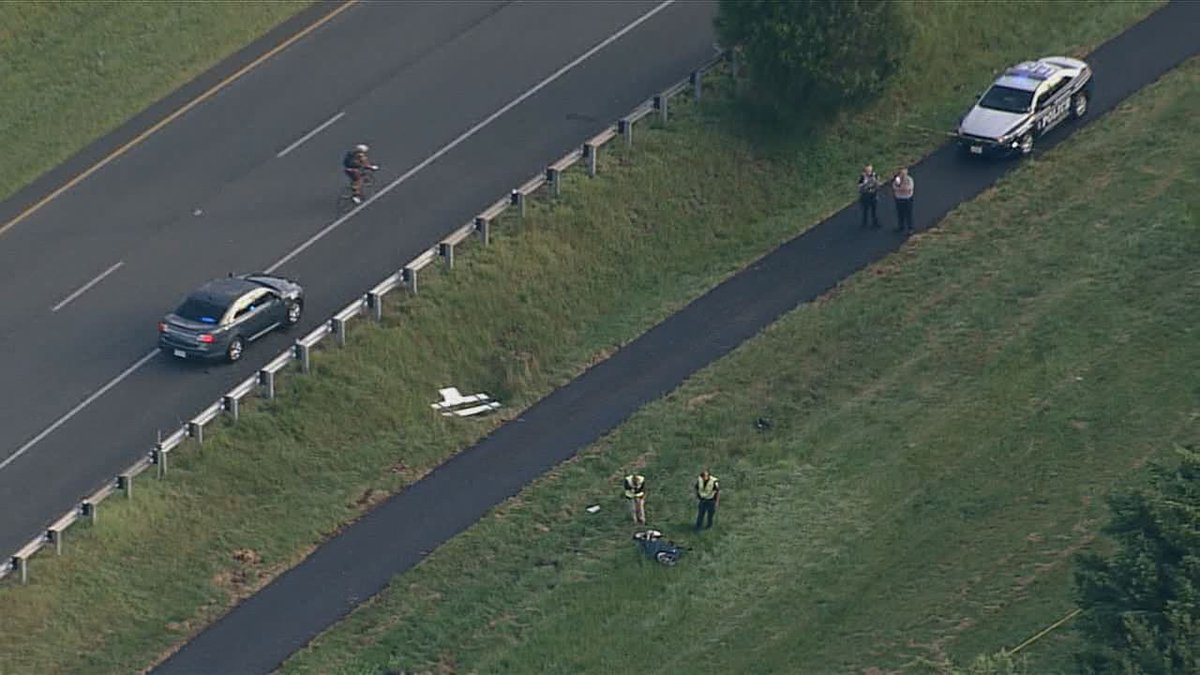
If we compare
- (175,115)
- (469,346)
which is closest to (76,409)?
(469,346)

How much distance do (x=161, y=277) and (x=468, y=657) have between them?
14.3 meters

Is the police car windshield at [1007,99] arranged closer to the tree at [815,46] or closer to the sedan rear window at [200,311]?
the tree at [815,46]

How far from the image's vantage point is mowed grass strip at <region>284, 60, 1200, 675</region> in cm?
3750

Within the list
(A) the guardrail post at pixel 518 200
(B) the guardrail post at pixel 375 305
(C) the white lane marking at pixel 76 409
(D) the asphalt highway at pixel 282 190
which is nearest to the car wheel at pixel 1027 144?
(D) the asphalt highway at pixel 282 190

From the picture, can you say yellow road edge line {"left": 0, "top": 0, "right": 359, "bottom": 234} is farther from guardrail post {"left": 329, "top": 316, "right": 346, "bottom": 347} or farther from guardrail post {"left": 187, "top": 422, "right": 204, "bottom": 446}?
guardrail post {"left": 187, "top": 422, "right": 204, "bottom": 446}

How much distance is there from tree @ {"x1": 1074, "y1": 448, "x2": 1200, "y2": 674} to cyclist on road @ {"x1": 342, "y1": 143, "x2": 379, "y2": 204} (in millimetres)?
22984

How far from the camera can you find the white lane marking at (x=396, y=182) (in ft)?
143

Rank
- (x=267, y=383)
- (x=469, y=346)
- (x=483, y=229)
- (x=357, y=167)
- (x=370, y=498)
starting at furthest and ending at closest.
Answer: (x=357, y=167), (x=483, y=229), (x=469, y=346), (x=267, y=383), (x=370, y=498)

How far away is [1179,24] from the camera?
186ft

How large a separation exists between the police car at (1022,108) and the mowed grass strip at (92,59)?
18.1 metres

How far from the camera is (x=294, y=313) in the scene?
4659cm

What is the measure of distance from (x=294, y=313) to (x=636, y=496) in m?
9.82

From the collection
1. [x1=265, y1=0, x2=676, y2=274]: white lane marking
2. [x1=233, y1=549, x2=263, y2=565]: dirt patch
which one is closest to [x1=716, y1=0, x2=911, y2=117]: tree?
[x1=265, y1=0, x2=676, y2=274]: white lane marking

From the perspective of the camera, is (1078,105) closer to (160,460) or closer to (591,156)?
(591,156)
